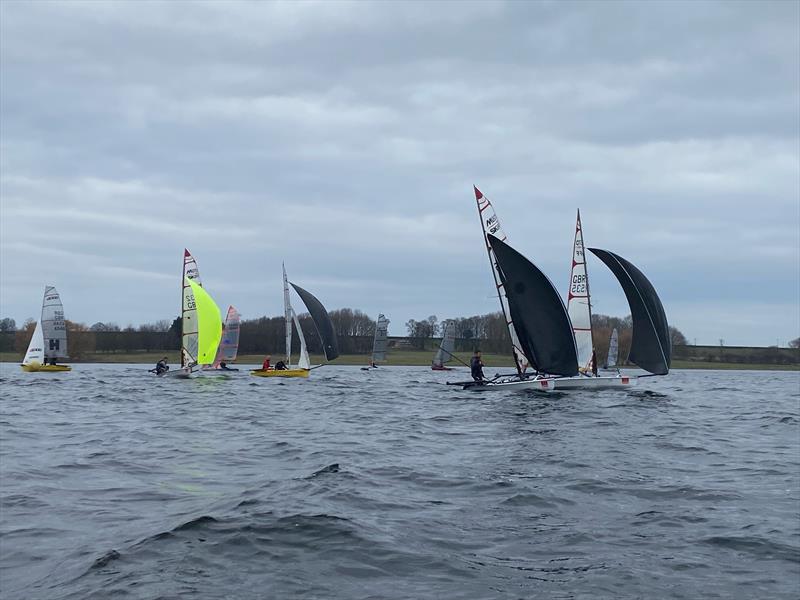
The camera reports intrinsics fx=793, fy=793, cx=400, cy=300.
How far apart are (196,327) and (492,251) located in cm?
1974

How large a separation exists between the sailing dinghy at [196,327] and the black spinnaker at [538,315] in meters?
19.8

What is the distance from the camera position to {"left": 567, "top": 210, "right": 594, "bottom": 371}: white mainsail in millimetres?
36062

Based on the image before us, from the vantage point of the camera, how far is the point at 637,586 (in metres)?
6.26

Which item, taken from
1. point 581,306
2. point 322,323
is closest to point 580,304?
point 581,306

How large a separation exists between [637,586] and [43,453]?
10.8 metres

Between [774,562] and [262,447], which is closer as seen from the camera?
[774,562]

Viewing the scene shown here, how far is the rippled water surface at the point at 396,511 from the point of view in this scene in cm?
→ 637

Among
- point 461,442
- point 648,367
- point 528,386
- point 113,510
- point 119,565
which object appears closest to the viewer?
point 119,565

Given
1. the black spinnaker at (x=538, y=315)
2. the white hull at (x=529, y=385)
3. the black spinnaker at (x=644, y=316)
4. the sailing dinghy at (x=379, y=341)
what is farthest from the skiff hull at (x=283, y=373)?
the sailing dinghy at (x=379, y=341)

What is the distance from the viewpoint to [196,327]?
45344mm

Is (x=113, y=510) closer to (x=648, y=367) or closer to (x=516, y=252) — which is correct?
(x=516, y=252)

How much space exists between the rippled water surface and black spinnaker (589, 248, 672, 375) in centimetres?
1764

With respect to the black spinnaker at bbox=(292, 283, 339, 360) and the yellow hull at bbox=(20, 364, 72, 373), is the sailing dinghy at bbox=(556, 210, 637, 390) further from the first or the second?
the yellow hull at bbox=(20, 364, 72, 373)

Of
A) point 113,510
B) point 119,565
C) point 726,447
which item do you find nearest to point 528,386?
point 726,447
